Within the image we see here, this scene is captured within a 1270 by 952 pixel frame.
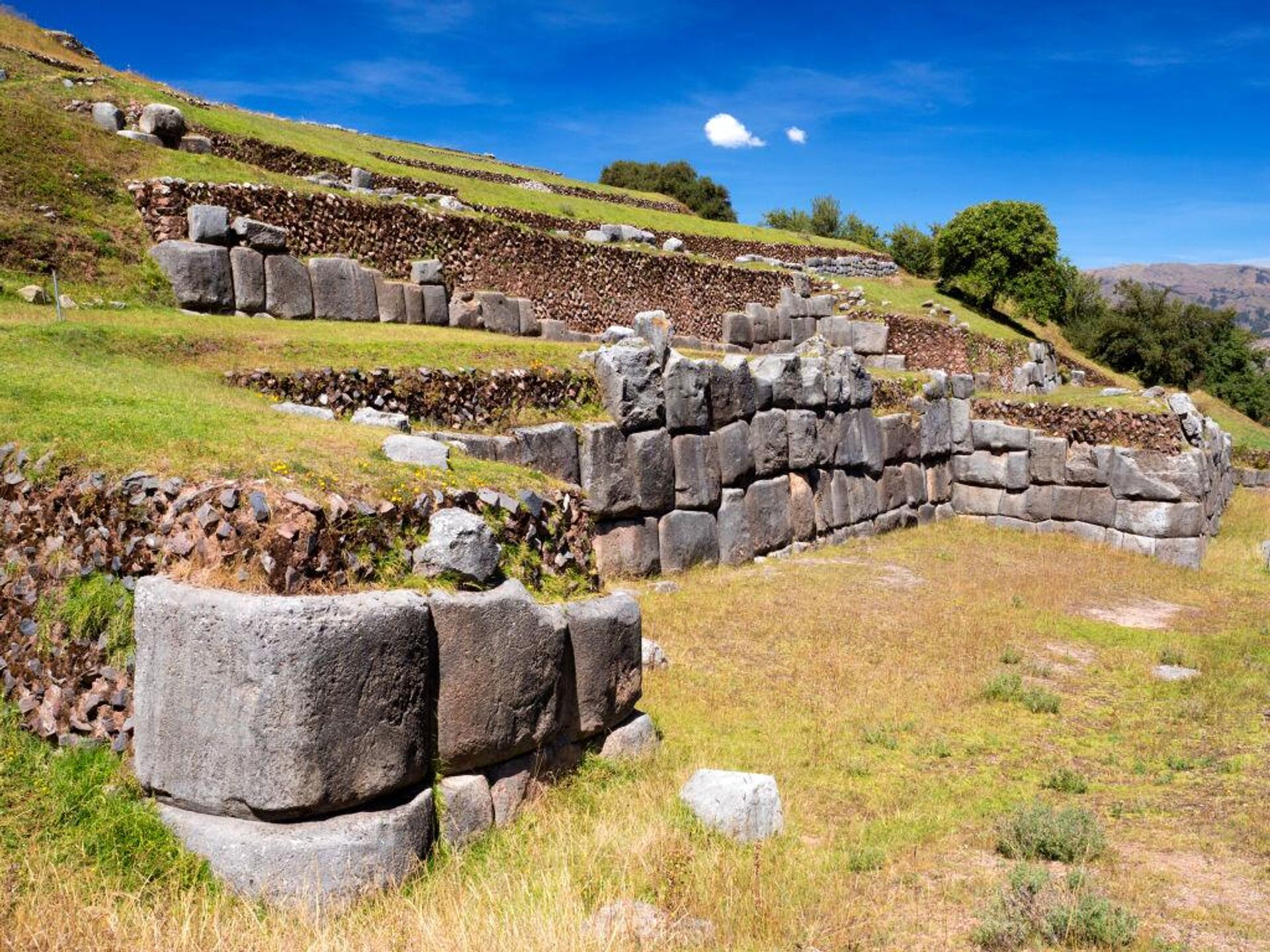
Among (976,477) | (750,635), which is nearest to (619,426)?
(750,635)

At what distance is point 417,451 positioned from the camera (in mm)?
8234

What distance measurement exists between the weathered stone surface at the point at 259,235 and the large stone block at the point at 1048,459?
17048 millimetres

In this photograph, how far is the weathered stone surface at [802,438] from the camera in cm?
1823

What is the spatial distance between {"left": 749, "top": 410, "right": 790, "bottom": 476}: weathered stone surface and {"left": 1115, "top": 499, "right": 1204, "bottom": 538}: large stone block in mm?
8190

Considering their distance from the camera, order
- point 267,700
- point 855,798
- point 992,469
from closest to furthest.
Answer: point 267,700 → point 855,798 → point 992,469

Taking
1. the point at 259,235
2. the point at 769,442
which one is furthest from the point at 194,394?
the point at 769,442

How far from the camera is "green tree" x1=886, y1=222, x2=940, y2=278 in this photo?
169ft

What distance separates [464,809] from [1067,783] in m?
5.03

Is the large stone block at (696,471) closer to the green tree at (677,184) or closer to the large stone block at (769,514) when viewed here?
the large stone block at (769,514)

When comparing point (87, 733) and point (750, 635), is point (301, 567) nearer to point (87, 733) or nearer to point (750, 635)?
point (87, 733)

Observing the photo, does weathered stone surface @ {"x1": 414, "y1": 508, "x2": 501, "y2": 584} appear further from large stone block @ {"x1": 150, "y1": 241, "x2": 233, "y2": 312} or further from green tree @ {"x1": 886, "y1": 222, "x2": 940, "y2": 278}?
green tree @ {"x1": 886, "y1": 222, "x2": 940, "y2": 278}

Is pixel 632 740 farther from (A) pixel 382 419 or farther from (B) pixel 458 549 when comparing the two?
(A) pixel 382 419

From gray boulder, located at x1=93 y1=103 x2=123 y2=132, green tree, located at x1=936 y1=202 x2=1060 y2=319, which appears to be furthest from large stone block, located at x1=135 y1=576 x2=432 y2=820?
green tree, located at x1=936 y1=202 x2=1060 y2=319

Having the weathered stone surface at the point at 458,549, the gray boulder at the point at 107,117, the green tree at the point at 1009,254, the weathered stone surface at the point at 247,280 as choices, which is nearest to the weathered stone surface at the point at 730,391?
the weathered stone surface at the point at 247,280
